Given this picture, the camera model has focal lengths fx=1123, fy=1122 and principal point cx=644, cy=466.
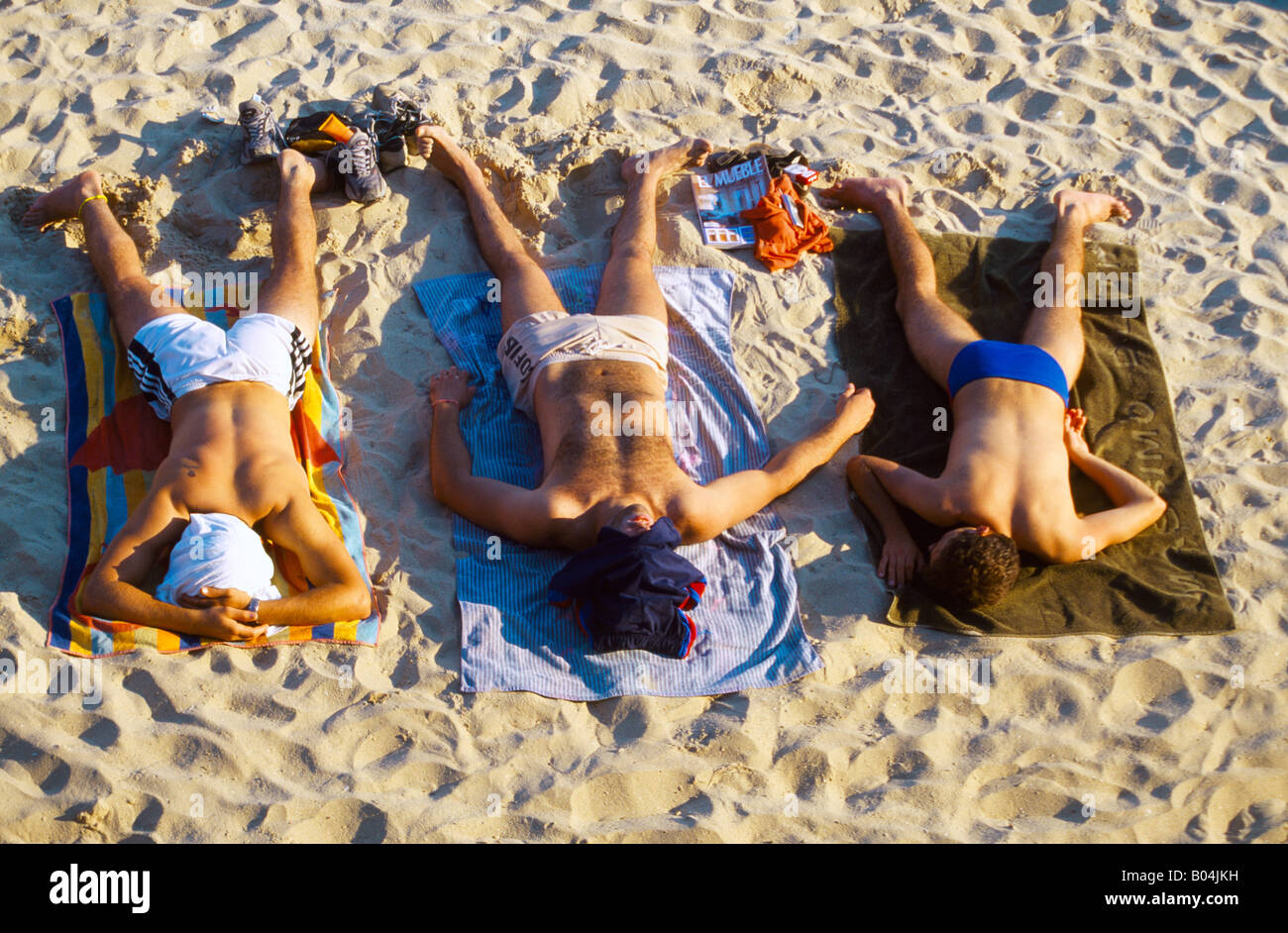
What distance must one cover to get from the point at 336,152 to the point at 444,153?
0.54 m

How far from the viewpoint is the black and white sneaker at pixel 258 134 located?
5477mm

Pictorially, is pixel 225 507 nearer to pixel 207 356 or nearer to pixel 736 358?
pixel 207 356

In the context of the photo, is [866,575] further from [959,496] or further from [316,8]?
[316,8]

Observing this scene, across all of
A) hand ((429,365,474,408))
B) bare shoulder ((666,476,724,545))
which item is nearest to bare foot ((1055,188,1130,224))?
bare shoulder ((666,476,724,545))

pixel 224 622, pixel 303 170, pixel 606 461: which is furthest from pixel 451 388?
pixel 224 622

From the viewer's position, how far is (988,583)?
4523 mm

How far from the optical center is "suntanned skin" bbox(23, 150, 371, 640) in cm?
404

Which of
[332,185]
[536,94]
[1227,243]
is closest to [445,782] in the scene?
[332,185]

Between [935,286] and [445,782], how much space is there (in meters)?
3.51

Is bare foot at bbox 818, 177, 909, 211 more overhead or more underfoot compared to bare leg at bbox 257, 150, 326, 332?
more overhead

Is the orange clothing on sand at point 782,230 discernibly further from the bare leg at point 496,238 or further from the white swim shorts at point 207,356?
the white swim shorts at point 207,356

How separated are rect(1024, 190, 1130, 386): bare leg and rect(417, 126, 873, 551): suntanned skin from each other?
3.14 ft

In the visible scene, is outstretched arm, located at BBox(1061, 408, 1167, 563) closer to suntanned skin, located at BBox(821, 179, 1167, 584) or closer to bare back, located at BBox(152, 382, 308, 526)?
suntanned skin, located at BBox(821, 179, 1167, 584)

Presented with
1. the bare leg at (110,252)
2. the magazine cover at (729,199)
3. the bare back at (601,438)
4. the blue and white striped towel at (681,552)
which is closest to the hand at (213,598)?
the blue and white striped towel at (681,552)
